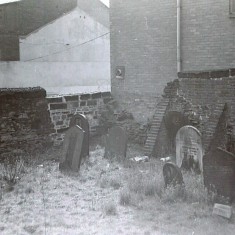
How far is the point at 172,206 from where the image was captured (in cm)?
739

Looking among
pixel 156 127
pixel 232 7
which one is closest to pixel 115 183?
pixel 156 127

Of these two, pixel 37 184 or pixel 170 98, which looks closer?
pixel 37 184

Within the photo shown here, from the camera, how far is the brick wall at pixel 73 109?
1296cm

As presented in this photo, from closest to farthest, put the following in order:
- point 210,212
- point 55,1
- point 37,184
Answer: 1. point 210,212
2. point 37,184
3. point 55,1

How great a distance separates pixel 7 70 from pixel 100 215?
1756 centimetres

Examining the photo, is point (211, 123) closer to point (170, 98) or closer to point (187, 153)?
point (187, 153)

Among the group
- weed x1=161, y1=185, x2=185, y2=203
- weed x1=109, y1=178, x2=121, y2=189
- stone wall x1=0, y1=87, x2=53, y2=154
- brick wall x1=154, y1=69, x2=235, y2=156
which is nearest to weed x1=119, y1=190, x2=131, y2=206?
weed x1=161, y1=185, x2=185, y2=203

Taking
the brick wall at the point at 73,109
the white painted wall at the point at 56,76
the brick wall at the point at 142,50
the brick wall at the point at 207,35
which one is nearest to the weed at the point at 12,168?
the brick wall at the point at 73,109

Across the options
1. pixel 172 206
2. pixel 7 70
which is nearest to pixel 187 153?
pixel 172 206

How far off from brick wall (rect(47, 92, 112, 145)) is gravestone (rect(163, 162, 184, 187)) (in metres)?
5.79

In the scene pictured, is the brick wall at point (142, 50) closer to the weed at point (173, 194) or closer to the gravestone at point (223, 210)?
the weed at point (173, 194)

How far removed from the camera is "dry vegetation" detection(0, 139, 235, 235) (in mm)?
6551

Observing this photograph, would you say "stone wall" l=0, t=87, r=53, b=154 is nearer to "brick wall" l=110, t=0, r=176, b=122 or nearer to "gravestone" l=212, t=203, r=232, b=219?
"brick wall" l=110, t=0, r=176, b=122

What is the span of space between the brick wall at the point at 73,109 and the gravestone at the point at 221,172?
6618 millimetres
